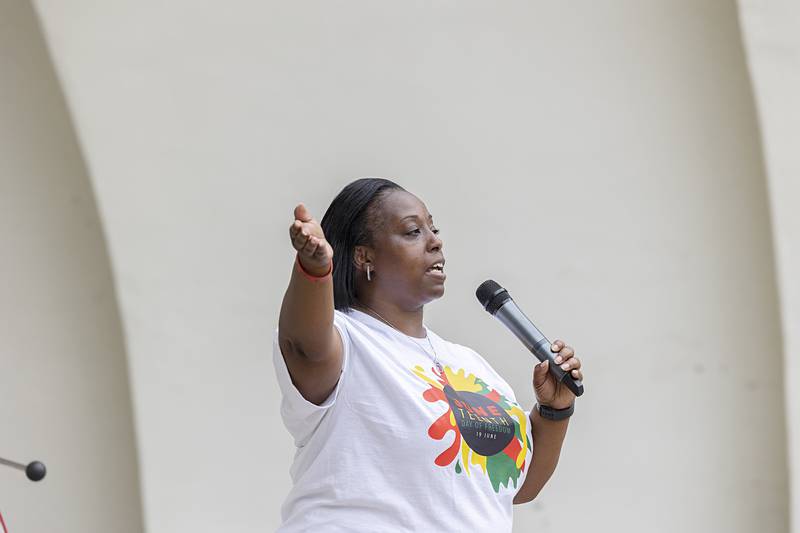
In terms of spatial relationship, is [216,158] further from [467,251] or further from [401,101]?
[467,251]

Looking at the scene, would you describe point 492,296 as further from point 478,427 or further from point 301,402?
point 301,402

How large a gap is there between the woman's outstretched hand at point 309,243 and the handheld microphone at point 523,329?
21.8 inches

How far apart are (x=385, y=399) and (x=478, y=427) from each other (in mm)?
193

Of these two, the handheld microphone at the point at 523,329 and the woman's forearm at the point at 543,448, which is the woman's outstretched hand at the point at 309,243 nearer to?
the handheld microphone at the point at 523,329

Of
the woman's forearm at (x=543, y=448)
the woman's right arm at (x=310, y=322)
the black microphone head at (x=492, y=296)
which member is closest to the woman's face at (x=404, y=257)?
the black microphone head at (x=492, y=296)

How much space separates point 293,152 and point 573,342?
1.17 metres

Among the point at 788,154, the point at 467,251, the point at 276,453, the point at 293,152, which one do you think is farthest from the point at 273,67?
the point at 788,154

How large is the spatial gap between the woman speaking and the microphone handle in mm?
19

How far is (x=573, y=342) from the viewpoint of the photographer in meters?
3.53

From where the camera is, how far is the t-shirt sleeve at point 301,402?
5.81 feet

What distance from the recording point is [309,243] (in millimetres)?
1577

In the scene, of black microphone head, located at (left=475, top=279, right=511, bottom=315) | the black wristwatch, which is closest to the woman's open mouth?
black microphone head, located at (left=475, top=279, right=511, bottom=315)

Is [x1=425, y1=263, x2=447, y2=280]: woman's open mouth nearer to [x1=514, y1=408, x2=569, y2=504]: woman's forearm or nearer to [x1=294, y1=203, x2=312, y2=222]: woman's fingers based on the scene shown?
[x1=514, y1=408, x2=569, y2=504]: woman's forearm

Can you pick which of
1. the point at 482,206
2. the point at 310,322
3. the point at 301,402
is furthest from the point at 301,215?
the point at 482,206
